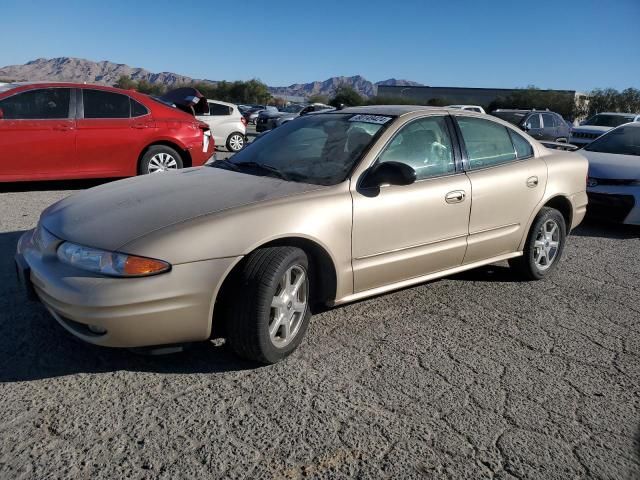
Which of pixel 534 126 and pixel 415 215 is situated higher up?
pixel 534 126

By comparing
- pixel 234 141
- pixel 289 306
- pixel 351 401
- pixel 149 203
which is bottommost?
pixel 351 401

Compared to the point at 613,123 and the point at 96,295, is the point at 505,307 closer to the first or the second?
the point at 96,295

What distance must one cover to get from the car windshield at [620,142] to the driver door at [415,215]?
201 inches

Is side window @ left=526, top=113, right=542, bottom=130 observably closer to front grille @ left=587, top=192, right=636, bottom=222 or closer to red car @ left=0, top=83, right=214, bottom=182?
front grille @ left=587, top=192, right=636, bottom=222

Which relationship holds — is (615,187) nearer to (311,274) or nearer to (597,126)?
(311,274)

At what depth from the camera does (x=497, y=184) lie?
14.3 feet

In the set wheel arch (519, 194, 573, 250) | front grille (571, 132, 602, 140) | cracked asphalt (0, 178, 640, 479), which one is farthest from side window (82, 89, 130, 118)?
front grille (571, 132, 602, 140)

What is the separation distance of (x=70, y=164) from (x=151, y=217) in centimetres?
497

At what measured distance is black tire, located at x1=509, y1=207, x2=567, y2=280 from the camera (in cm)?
475

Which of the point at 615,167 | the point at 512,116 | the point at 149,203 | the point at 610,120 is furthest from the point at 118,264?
the point at 610,120

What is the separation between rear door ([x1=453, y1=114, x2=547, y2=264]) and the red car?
4.88m

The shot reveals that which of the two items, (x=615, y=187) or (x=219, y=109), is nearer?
(x=615, y=187)

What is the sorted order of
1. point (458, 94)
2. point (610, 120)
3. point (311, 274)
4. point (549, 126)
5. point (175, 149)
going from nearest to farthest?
1. point (311, 274)
2. point (175, 149)
3. point (549, 126)
4. point (610, 120)
5. point (458, 94)

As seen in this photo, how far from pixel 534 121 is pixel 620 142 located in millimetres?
8120
